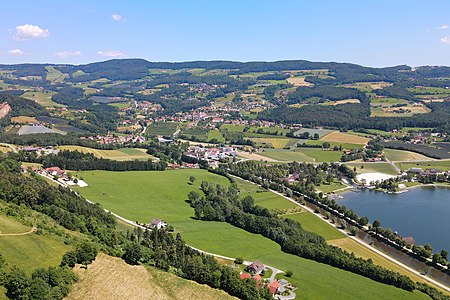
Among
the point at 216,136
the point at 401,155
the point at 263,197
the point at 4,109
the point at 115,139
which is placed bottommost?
the point at 263,197

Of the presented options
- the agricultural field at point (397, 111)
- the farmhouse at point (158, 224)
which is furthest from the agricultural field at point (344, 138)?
the farmhouse at point (158, 224)

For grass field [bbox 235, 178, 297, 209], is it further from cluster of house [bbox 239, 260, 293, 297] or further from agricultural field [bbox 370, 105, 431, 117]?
agricultural field [bbox 370, 105, 431, 117]

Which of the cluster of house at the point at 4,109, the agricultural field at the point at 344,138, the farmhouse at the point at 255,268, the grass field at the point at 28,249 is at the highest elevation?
the cluster of house at the point at 4,109

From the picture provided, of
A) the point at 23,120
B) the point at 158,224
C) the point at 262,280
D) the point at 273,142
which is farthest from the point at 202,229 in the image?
the point at 23,120

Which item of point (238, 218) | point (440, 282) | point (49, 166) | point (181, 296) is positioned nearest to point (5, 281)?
point (181, 296)

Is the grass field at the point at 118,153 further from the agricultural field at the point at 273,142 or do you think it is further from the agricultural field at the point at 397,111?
the agricultural field at the point at 397,111

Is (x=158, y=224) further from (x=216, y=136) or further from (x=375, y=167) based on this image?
(x=216, y=136)

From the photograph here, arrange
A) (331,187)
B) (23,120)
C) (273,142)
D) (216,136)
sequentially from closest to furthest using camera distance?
(331,187), (23,120), (273,142), (216,136)
